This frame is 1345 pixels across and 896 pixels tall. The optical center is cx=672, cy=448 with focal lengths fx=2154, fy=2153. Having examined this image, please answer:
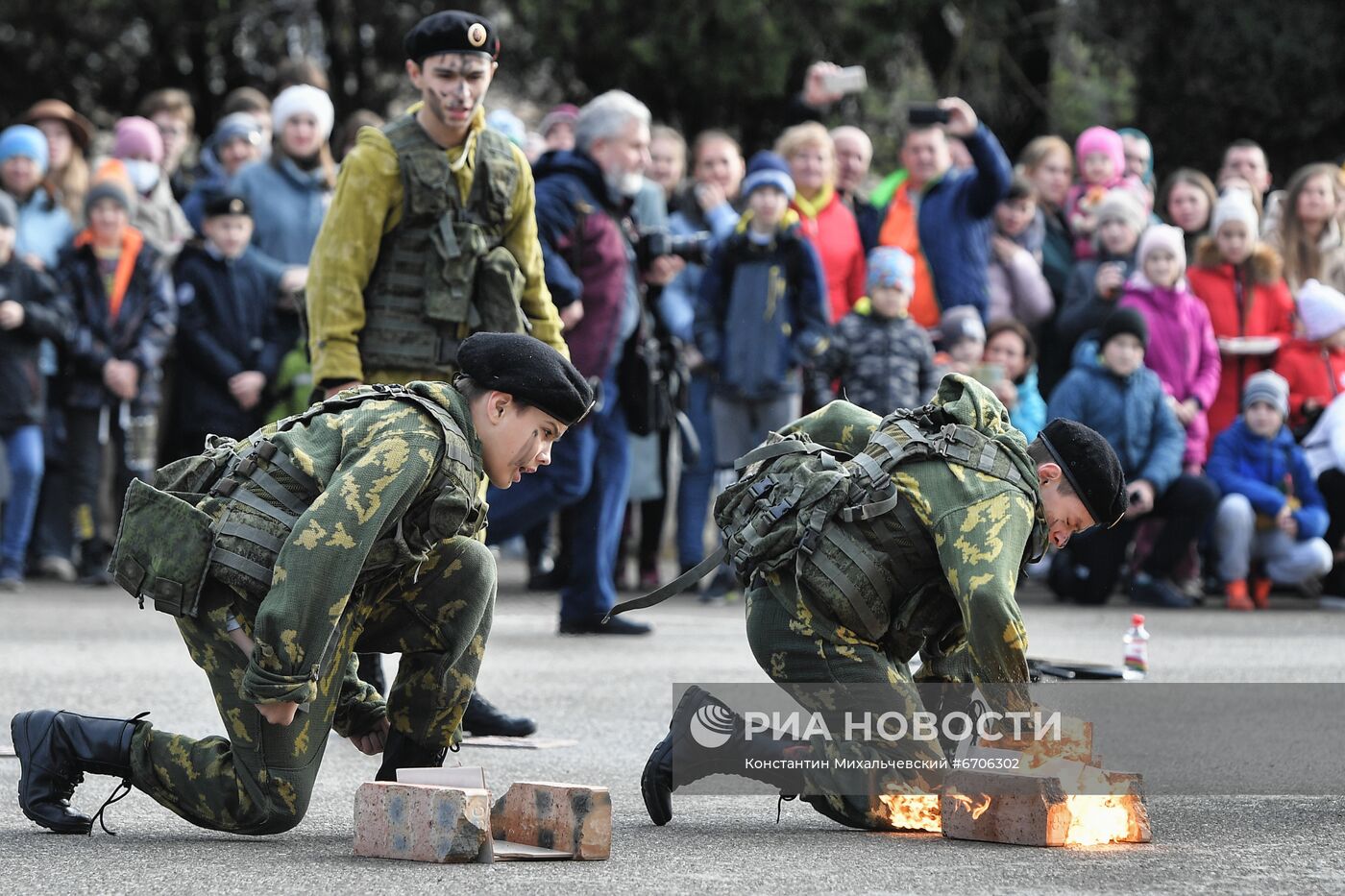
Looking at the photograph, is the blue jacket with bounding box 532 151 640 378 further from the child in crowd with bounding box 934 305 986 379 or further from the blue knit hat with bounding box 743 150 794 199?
the child in crowd with bounding box 934 305 986 379

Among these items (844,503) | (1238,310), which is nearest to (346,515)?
(844,503)

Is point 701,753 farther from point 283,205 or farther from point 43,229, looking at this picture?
point 43,229

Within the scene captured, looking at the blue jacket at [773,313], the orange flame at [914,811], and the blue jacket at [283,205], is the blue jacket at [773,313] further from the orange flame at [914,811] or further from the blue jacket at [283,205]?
the orange flame at [914,811]

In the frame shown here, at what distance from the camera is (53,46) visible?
16266 mm

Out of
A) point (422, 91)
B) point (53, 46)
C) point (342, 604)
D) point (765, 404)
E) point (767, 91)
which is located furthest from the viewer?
point (53, 46)

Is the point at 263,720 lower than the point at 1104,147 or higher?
lower

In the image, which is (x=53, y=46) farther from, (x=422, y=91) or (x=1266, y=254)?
(x=422, y=91)

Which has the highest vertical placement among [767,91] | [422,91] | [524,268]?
[767,91]

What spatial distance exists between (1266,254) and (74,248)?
6360 mm

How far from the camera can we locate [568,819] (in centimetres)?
454

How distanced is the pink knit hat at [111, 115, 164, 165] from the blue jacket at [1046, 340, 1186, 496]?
16.6 feet

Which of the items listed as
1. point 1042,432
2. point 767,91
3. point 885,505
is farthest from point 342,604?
point 767,91

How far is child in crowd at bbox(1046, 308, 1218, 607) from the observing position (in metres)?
10.9

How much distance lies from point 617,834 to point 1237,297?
7868 millimetres
